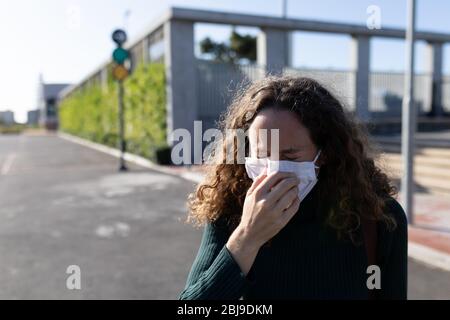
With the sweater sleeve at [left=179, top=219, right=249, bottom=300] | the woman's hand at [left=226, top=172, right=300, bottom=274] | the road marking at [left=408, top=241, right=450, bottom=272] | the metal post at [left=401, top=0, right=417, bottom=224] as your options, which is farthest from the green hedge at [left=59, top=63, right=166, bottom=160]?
the woman's hand at [left=226, top=172, right=300, bottom=274]

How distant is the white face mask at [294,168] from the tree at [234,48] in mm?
29364

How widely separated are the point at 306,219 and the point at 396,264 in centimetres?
34

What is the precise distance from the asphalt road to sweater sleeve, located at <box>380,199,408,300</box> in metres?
2.92

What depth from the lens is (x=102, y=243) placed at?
6.04 metres

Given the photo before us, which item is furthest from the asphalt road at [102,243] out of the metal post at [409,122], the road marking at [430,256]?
the metal post at [409,122]

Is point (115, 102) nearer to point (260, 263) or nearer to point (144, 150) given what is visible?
point (144, 150)

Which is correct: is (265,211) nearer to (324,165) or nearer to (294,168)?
(294,168)

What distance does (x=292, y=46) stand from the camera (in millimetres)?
23609

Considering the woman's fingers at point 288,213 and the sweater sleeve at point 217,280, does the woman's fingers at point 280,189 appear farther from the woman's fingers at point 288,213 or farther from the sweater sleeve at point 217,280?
the sweater sleeve at point 217,280

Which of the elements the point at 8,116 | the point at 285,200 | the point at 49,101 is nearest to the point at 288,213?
the point at 285,200

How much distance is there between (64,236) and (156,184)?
474 cm

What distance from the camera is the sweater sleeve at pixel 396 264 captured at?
61.2 inches
